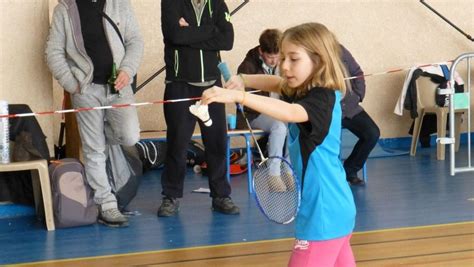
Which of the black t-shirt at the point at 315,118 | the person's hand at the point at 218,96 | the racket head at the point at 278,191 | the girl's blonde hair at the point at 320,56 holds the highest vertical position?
the girl's blonde hair at the point at 320,56

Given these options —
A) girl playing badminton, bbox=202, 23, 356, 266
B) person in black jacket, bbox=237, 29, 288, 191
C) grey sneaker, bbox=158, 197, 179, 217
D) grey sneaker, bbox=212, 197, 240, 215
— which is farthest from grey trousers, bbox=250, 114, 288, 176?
girl playing badminton, bbox=202, 23, 356, 266

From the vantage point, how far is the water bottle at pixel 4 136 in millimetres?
5488

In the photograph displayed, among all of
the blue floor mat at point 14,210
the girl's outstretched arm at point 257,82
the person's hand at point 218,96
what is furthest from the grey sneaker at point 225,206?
the person's hand at point 218,96

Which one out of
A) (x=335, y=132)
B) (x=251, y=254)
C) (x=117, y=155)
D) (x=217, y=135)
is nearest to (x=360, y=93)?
(x=217, y=135)

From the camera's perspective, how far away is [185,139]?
5.78 metres

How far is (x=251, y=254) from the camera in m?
4.68

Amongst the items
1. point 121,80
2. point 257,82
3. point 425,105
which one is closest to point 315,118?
point 257,82

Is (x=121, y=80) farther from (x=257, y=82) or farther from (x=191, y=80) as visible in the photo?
(x=257, y=82)

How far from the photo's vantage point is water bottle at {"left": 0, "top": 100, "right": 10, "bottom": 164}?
18.0 feet

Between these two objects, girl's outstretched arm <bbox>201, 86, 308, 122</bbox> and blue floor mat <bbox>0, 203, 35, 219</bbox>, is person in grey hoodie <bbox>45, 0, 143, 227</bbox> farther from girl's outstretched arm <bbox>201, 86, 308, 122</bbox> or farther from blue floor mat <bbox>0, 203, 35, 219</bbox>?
girl's outstretched arm <bbox>201, 86, 308, 122</bbox>

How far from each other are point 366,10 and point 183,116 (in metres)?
4.25

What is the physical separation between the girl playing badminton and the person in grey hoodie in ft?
8.62

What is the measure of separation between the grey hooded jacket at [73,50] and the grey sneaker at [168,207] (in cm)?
97

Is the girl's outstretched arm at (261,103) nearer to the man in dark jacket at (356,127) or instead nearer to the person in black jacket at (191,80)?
the person in black jacket at (191,80)
